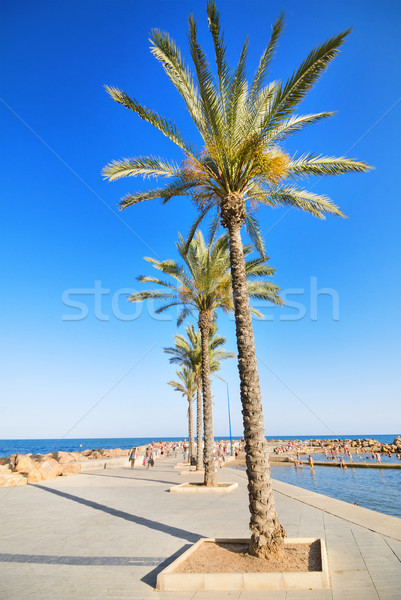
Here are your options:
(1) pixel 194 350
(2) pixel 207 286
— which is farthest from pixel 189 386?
(2) pixel 207 286

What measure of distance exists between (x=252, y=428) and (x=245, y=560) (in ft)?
5.97

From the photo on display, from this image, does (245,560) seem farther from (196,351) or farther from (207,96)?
(196,351)

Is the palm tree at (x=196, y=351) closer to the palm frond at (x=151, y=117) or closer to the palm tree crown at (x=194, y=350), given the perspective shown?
the palm tree crown at (x=194, y=350)

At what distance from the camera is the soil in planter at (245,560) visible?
462cm

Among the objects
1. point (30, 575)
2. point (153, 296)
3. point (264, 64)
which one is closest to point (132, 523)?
point (30, 575)

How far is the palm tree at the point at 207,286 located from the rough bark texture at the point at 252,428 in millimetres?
6259

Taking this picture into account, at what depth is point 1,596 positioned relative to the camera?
171 inches

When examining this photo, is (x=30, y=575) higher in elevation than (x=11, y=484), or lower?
higher

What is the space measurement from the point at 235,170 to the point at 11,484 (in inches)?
678

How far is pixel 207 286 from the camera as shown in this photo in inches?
562

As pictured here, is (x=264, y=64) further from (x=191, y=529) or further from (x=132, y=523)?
(x=132, y=523)

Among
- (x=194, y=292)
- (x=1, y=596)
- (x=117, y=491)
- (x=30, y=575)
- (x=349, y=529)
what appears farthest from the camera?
(x=194, y=292)

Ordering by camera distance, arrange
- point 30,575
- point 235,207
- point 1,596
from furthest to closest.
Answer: point 235,207, point 30,575, point 1,596

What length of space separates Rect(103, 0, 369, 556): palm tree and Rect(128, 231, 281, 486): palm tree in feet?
15.0
